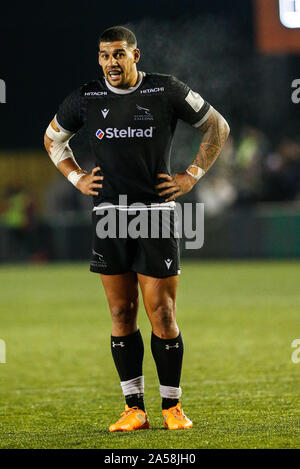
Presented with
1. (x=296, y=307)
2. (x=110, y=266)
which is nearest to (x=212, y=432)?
(x=110, y=266)

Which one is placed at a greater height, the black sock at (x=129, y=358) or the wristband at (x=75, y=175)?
the wristband at (x=75, y=175)

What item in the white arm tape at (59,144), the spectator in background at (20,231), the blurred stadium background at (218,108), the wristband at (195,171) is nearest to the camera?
the wristband at (195,171)

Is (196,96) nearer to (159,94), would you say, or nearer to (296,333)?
(159,94)

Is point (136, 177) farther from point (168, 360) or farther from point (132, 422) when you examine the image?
point (132, 422)

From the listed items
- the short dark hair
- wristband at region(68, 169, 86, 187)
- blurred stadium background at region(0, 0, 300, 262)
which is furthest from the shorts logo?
blurred stadium background at region(0, 0, 300, 262)

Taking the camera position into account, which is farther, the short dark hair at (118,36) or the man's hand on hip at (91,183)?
the man's hand on hip at (91,183)

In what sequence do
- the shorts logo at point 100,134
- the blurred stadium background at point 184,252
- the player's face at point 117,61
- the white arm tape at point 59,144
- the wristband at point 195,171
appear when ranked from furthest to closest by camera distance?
the blurred stadium background at point 184,252 → the white arm tape at point 59,144 → the wristband at point 195,171 → the shorts logo at point 100,134 → the player's face at point 117,61

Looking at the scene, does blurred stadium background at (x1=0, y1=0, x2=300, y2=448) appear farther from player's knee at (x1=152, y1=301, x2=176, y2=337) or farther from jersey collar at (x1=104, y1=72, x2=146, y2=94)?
→ jersey collar at (x1=104, y1=72, x2=146, y2=94)

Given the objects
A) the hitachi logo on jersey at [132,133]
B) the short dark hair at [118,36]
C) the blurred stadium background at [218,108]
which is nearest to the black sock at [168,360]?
the hitachi logo on jersey at [132,133]

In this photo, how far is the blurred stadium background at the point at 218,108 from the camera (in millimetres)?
19031

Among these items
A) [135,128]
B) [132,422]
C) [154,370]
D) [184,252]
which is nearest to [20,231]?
[184,252]

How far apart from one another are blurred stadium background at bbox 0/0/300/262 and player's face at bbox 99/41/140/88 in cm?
1107

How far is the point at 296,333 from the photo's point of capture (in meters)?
9.86

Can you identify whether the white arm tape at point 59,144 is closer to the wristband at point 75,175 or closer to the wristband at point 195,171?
the wristband at point 75,175
